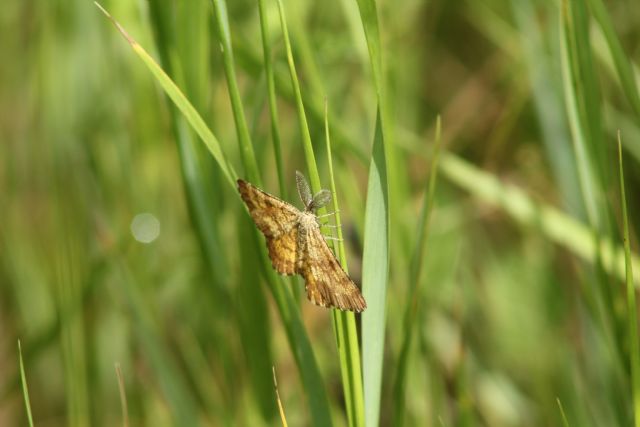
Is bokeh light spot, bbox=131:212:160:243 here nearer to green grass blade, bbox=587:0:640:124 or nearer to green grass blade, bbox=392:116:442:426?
green grass blade, bbox=392:116:442:426

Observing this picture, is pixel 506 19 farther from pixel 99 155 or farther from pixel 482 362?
pixel 99 155

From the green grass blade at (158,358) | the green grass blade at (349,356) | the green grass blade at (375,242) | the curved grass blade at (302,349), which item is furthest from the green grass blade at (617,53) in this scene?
the green grass blade at (158,358)

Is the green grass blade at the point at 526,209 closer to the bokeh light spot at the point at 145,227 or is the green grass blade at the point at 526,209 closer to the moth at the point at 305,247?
the moth at the point at 305,247

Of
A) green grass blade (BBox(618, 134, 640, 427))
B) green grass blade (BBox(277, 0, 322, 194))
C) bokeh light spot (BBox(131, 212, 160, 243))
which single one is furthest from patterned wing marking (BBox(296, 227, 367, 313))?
bokeh light spot (BBox(131, 212, 160, 243))

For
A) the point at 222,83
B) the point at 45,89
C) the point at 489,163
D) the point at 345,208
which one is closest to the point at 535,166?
the point at 489,163

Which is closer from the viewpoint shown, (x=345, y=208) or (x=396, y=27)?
(x=396, y=27)

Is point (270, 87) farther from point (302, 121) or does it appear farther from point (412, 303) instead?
point (412, 303)
